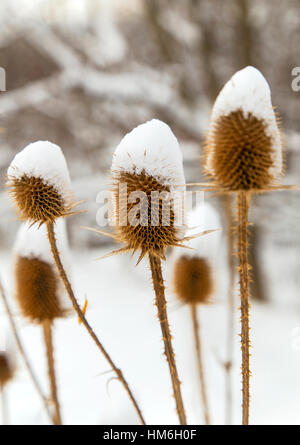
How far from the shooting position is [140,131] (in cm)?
79

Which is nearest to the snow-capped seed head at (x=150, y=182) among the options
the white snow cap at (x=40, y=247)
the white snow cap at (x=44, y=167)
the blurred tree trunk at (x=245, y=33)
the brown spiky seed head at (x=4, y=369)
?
the white snow cap at (x=44, y=167)

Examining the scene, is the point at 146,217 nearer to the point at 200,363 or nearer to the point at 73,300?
the point at 73,300

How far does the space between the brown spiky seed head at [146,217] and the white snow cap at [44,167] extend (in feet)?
0.37

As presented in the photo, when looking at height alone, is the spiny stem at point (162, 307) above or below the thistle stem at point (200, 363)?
above

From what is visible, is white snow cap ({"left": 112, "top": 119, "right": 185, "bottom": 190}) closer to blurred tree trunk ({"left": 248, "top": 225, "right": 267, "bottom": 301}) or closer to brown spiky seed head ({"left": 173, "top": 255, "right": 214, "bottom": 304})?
brown spiky seed head ({"left": 173, "top": 255, "right": 214, "bottom": 304})

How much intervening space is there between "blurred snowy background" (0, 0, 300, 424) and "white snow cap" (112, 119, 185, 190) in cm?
119

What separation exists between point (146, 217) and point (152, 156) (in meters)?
0.12

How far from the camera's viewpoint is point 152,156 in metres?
0.76

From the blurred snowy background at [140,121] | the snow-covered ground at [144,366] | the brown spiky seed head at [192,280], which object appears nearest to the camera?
the brown spiky seed head at [192,280]

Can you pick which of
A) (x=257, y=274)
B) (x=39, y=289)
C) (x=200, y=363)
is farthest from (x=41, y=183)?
(x=257, y=274)

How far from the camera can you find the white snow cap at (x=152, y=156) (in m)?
0.76

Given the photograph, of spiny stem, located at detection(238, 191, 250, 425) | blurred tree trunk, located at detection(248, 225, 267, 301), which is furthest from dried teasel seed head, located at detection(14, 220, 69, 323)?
blurred tree trunk, located at detection(248, 225, 267, 301)

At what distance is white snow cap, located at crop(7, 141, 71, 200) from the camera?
0.81 meters

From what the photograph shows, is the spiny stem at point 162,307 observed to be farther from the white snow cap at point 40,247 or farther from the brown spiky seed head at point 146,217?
the white snow cap at point 40,247
